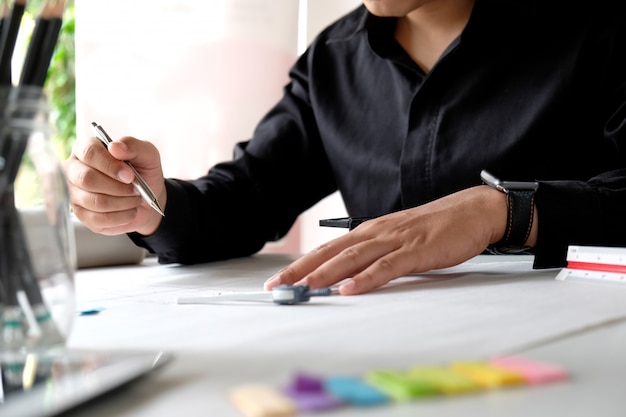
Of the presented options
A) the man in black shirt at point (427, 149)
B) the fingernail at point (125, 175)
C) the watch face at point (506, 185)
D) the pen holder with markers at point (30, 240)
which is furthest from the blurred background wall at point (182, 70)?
the pen holder with markers at point (30, 240)

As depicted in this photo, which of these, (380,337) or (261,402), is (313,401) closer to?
(261,402)

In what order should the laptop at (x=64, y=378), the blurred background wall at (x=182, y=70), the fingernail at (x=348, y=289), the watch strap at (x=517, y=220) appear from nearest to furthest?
the laptop at (x=64, y=378)
the fingernail at (x=348, y=289)
the watch strap at (x=517, y=220)
the blurred background wall at (x=182, y=70)

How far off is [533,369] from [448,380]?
6 cm

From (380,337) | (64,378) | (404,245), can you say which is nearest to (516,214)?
(404,245)

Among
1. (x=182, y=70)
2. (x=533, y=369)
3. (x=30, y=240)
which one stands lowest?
(x=533, y=369)

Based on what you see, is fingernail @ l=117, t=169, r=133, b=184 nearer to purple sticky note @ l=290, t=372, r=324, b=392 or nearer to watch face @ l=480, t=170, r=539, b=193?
watch face @ l=480, t=170, r=539, b=193

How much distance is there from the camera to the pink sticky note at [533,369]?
0.43 metres

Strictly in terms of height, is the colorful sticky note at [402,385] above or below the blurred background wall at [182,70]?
below

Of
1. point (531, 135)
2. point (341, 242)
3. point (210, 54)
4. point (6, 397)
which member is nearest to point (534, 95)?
point (531, 135)

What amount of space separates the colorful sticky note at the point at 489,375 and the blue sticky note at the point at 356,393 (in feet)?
0.20

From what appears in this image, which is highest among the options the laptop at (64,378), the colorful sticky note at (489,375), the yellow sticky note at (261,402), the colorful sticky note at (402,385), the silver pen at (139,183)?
the silver pen at (139,183)

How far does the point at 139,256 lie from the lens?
128 cm

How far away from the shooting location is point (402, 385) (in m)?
0.41

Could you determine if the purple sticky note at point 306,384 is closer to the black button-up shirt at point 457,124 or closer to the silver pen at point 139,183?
the silver pen at point 139,183
